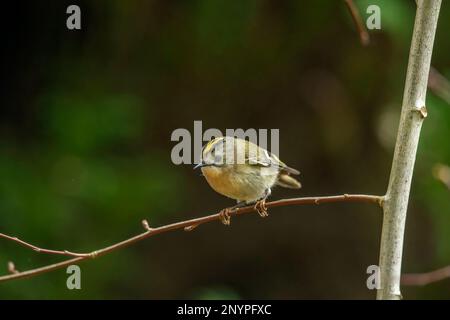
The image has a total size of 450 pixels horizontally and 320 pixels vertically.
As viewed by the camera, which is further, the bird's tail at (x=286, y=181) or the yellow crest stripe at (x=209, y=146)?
the bird's tail at (x=286, y=181)

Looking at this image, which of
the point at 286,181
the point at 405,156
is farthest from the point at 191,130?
the point at 405,156

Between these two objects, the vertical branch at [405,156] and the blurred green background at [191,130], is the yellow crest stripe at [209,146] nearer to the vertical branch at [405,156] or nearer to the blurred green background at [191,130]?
the blurred green background at [191,130]

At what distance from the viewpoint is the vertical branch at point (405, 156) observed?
191 cm

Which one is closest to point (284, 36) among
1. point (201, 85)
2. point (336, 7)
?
point (336, 7)

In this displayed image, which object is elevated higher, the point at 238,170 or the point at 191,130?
the point at 191,130

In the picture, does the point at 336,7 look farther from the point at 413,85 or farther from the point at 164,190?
the point at 413,85

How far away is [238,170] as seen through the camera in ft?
12.3

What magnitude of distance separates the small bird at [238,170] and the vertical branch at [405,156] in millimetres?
1598

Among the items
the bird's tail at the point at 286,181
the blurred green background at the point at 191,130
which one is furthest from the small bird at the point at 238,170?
the blurred green background at the point at 191,130

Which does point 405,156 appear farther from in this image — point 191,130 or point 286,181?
point 191,130

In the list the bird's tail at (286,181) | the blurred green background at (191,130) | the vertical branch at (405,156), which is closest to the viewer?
the vertical branch at (405,156)

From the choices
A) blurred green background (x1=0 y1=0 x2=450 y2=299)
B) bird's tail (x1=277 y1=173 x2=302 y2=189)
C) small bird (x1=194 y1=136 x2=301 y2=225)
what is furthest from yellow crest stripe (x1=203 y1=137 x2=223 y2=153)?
blurred green background (x1=0 y1=0 x2=450 y2=299)

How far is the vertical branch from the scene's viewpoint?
191cm

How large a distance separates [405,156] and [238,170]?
1.89m
